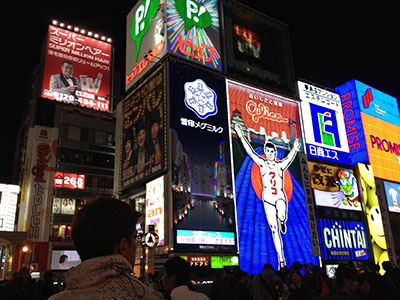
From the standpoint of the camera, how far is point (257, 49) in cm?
2930

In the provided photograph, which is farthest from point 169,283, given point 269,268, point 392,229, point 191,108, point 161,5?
point 392,229

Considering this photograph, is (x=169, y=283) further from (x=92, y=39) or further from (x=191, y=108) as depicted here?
(x=92, y=39)

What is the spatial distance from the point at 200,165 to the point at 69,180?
815 inches

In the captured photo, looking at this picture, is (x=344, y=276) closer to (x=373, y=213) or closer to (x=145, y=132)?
(x=145, y=132)

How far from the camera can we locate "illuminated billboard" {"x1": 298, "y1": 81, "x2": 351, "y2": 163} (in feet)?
93.2

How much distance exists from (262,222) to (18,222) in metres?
22.3

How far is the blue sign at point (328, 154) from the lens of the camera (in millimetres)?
27833

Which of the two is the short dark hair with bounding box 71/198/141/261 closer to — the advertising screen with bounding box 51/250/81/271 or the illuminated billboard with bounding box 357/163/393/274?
the illuminated billboard with bounding box 357/163/393/274

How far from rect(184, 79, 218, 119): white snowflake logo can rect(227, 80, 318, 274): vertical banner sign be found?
1594 millimetres

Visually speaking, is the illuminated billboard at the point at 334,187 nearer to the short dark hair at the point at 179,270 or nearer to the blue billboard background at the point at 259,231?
the blue billboard background at the point at 259,231

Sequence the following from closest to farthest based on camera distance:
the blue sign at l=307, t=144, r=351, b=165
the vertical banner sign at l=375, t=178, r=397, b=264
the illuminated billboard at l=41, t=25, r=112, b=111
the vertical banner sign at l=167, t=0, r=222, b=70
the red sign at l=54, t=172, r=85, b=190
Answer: the vertical banner sign at l=167, t=0, r=222, b=70
the blue sign at l=307, t=144, r=351, b=165
the vertical banner sign at l=375, t=178, r=397, b=264
the illuminated billboard at l=41, t=25, r=112, b=111
the red sign at l=54, t=172, r=85, b=190

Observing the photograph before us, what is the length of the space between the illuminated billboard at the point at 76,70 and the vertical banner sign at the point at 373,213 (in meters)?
23.1

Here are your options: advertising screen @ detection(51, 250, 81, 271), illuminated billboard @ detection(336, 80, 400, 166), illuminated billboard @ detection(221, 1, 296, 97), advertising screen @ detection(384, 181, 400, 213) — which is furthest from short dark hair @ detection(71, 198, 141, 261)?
advertising screen @ detection(51, 250, 81, 271)

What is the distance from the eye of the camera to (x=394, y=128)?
36.9m
